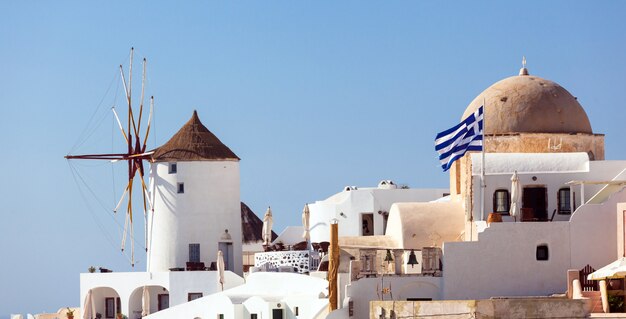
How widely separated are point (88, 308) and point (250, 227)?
26.3ft

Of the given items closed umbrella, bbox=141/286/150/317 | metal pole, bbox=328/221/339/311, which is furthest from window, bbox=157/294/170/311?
metal pole, bbox=328/221/339/311

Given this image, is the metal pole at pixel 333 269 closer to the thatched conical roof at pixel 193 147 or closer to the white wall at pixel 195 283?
the white wall at pixel 195 283

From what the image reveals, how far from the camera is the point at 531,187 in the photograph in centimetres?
4484

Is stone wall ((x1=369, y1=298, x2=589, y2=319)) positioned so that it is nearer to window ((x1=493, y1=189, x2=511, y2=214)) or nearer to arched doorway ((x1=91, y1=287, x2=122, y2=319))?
window ((x1=493, y1=189, x2=511, y2=214))

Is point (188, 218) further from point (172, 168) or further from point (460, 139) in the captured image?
point (460, 139)

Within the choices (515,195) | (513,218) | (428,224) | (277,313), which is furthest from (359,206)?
(515,195)

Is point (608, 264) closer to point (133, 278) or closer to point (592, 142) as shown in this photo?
point (592, 142)

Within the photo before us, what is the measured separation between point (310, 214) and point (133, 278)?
18.7 ft

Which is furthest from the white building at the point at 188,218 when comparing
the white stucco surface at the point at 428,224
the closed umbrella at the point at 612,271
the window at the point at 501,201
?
the closed umbrella at the point at 612,271

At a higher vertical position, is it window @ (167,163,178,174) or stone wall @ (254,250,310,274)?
window @ (167,163,178,174)

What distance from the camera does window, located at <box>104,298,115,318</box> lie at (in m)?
56.1

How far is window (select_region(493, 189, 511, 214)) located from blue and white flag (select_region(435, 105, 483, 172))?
118 cm

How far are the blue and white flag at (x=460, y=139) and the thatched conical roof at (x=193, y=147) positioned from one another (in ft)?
32.9

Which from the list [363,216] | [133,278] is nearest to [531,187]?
[363,216]
